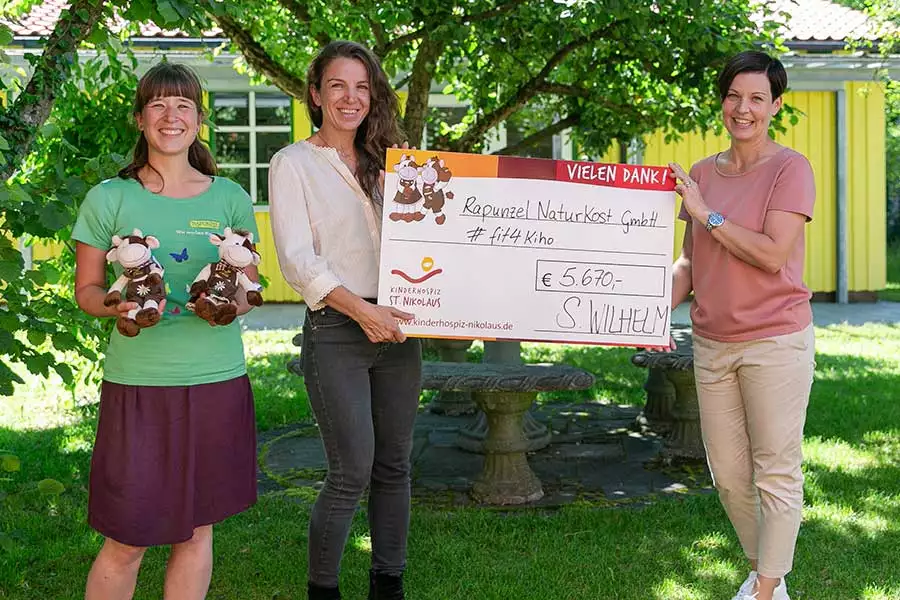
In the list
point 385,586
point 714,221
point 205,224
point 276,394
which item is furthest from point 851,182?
point 205,224

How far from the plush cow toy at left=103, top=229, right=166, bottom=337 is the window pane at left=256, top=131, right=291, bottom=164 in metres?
12.0

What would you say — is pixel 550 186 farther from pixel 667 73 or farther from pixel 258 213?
pixel 258 213

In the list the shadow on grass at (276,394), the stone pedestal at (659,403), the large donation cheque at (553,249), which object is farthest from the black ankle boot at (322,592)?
the stone pedestal at (659,403)

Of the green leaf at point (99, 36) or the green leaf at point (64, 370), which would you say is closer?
the green leaf at point (64, 370)

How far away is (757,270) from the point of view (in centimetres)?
335

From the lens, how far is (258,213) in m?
→ 14.3

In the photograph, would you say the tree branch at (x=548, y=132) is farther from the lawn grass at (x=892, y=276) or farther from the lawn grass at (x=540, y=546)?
the lawn grass at (x=892, y=276)

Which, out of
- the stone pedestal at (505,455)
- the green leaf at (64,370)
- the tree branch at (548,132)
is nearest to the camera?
the green leaf at (64,370)

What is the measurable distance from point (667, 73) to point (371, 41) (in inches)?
84.1

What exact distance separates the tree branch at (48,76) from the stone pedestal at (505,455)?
8.46 feet

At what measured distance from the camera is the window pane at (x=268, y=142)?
1455 centimetres

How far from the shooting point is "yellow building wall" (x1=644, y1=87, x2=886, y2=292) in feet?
48.7

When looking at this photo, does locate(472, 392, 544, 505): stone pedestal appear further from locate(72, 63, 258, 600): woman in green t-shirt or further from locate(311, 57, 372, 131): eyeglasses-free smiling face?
locate(72, 63, 258, 600): woman in green t-shirt

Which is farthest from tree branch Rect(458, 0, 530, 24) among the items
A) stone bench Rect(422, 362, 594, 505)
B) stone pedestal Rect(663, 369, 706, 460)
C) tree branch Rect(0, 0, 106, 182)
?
A: tree branch Rect(0, 0, 106, 182)
